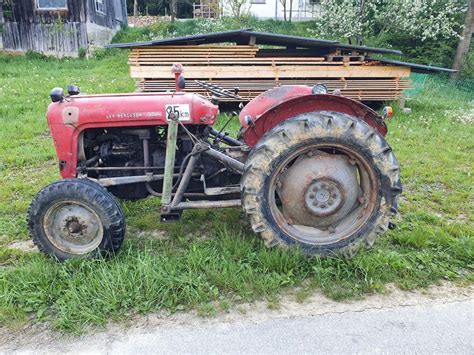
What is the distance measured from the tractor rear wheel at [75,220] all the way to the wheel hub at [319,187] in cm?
131

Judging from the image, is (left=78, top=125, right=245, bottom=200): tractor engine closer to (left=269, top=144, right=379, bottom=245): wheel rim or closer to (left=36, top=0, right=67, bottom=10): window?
(left=269, top=144, right=379, bottom=245): wheel rim

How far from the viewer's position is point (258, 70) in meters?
8.88

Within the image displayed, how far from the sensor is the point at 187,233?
12.1ft

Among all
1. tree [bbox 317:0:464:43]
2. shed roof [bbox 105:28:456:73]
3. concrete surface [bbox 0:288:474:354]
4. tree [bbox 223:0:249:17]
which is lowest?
concrete surface [bbox 0:288:474:354]

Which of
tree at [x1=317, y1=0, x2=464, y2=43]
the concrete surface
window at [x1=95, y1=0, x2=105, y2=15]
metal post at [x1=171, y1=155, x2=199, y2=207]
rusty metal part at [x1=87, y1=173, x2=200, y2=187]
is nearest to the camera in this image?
the concrete surface


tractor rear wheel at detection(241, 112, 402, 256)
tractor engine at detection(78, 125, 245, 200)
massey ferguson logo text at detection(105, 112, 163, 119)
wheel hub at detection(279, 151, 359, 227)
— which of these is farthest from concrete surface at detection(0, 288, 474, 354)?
massey ferguson logo text at detection(105, 112, 163, 119)

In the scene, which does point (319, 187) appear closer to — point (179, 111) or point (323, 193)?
point (323, 193)

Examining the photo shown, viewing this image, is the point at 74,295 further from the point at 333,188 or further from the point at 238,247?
the point at 333,188

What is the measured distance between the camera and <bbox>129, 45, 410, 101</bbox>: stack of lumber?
343 inches

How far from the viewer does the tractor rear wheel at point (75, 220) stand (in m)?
2.89

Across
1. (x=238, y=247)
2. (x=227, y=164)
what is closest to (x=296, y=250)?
(x=238, y=247)

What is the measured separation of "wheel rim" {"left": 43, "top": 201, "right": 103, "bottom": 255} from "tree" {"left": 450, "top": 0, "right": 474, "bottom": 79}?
54.9 ft

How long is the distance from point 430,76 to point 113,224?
15951mm

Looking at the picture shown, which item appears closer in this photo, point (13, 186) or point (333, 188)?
point (333, 188)
